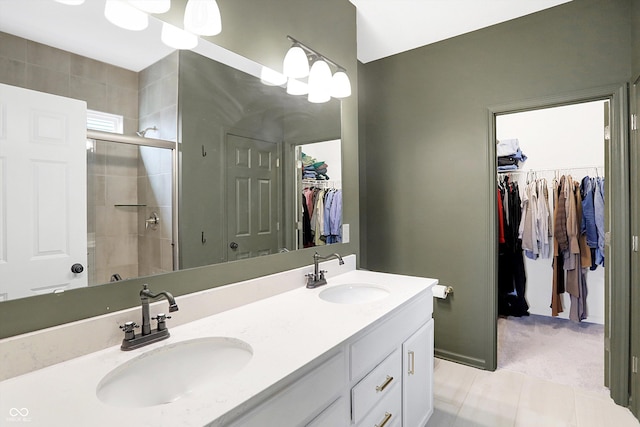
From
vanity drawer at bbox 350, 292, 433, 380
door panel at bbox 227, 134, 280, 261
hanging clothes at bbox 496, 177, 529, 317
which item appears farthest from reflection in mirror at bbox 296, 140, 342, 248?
hanging clothes at bbox 496, 177, 529, 317

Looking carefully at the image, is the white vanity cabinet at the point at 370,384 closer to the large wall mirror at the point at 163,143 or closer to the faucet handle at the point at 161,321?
the faucet handle at the point at 161,321

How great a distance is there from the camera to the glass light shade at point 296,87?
5.88 ft

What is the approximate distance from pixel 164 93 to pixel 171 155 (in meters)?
0.23

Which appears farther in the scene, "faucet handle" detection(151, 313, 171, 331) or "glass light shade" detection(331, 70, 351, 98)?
"glass light shade" detection(331, 70, 351, 98)

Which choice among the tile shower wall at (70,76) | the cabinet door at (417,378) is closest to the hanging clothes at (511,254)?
the cabinet door at (417,378)

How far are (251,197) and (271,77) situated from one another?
2.18 feet

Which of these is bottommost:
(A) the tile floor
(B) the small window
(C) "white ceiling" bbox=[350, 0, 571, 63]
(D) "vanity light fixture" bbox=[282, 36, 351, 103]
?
(A) the tile floor

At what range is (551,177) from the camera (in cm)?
343

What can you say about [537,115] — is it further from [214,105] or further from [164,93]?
[164,93]

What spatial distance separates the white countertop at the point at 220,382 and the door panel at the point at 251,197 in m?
0.28

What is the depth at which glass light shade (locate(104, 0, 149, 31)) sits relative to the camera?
105 centimetres

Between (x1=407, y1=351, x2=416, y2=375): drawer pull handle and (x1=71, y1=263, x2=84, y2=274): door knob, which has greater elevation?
(x1=71, y1=263, x2=84, y2=274): door knob

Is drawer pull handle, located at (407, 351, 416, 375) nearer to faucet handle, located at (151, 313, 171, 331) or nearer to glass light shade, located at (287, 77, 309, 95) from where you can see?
faucet handle, located at (151, 313, 171, 331)

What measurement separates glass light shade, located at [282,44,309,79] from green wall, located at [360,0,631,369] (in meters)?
1.32
